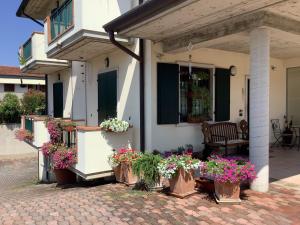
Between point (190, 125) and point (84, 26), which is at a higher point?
point (84, 26)

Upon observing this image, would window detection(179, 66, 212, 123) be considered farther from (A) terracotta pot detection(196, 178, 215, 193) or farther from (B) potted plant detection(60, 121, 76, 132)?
(B) potted plant detection(60, 121, 76, 132)

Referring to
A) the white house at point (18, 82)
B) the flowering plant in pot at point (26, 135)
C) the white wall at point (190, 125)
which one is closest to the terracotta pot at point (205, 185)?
the white wall at point (190, 125)

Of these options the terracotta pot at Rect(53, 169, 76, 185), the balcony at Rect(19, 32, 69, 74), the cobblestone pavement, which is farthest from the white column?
the balcony at Rect(19, 32, 69, 74)

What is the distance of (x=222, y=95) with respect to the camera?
27.8ft

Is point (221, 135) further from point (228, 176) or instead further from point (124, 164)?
point (228, 176)

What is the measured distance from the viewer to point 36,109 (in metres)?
19.5

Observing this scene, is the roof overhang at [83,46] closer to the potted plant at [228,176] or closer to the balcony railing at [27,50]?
the balcony railing at [27,50]

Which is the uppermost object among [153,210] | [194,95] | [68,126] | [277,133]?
[194,95]

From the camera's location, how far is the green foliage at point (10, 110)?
19062mm

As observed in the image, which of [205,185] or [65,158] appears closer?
[205,185]

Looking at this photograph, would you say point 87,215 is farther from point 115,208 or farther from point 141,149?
point 141,149

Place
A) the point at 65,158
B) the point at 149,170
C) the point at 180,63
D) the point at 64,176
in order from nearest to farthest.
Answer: the point at 149,170
the point at 65,158
the point at 180,63
the point at 64,176

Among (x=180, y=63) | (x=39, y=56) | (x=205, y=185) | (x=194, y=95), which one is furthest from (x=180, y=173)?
(x=39, y=56)

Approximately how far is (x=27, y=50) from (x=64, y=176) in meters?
6.88
